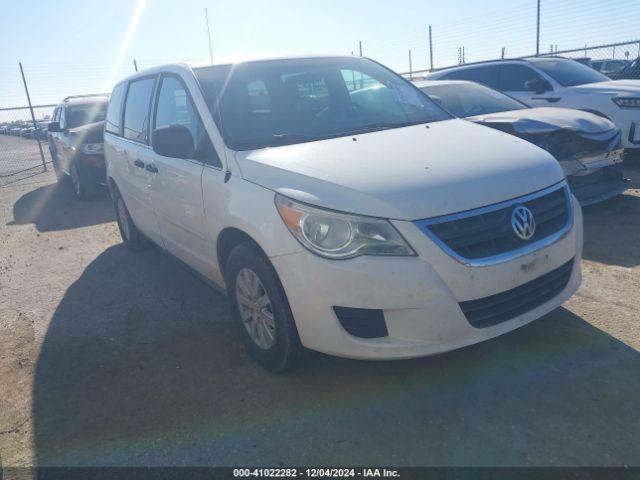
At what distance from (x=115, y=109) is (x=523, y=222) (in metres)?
4.47

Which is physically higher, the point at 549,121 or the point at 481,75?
the point at 481,75

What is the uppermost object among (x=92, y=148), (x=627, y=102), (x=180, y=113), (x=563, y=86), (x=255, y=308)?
(x=180, y=113)

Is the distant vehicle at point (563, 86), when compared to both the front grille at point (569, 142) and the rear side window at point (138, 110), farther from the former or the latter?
the rear side window at point (138, 110)

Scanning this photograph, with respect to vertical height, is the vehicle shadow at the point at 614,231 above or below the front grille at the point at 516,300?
below

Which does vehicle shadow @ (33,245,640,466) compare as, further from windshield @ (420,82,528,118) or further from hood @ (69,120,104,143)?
hood @ (69,120,104,143)

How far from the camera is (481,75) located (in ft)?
28.2

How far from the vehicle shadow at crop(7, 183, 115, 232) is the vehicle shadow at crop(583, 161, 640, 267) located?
628 centimetres

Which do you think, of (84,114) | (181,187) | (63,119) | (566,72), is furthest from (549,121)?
(63,119)

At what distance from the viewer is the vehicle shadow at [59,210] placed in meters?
7.67

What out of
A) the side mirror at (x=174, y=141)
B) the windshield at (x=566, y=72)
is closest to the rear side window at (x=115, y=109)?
the side mirror at (x=174, y=141)

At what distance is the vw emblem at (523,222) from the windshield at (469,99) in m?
3.92

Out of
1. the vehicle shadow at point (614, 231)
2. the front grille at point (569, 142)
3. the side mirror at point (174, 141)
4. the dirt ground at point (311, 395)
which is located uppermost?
the side mirror at point (174, 141)

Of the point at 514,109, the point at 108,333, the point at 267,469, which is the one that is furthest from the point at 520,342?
the point at 514,109

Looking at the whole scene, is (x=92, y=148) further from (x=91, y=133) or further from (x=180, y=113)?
(x=180, y=113)
